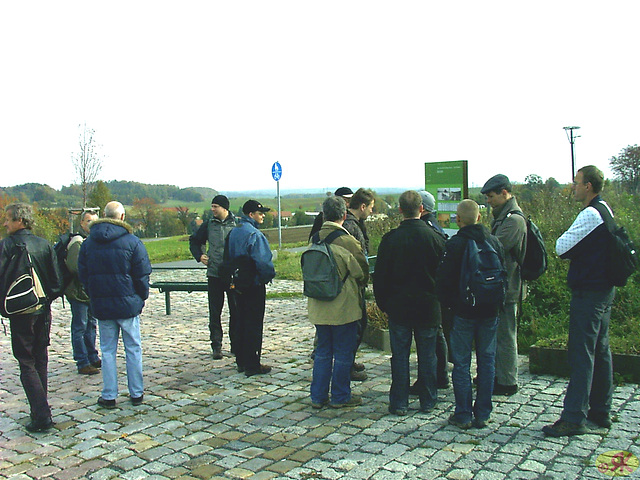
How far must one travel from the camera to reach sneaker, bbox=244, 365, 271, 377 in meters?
7.03

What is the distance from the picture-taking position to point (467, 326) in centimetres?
518

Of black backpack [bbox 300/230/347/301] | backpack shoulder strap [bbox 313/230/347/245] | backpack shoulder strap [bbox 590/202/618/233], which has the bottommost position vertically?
black backpack [bbox 300/230/347/301]

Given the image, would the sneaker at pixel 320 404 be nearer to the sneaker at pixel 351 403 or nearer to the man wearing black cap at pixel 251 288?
the sneaker at pixel 351 403

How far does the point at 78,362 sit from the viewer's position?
739cm

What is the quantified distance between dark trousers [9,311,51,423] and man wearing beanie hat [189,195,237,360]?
2426 mm

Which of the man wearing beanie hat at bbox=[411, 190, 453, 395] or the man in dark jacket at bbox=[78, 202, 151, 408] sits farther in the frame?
the man wearing beanie hat at bbox=[411, 190, 453, 395]

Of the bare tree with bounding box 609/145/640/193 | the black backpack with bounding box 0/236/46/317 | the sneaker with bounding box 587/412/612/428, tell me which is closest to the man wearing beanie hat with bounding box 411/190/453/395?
the sneaker with bounding box 587/412/612/428

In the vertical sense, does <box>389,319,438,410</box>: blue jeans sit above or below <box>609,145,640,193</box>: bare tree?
below

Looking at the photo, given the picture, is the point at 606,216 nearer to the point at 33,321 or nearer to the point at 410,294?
the point at 410,294

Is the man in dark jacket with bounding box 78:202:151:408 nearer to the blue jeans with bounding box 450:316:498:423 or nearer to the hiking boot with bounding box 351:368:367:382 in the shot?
the hiking boot with bounding box 351:368:367:382

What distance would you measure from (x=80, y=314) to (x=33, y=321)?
166 centimetres

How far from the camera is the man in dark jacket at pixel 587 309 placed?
15.8 feet

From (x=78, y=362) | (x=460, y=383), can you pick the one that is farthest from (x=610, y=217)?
(x=78, y=362)

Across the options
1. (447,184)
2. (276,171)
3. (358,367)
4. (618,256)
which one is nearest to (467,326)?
(618,256)
